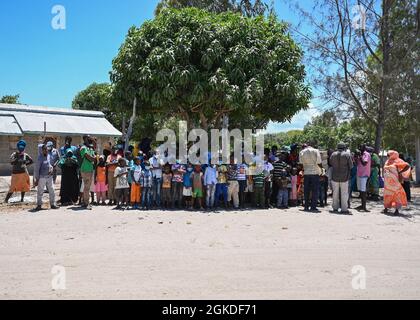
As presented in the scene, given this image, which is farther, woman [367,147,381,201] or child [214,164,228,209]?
woman [367,147,381,201]

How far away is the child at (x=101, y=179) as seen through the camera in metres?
12.0

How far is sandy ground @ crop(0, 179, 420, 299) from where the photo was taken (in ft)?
15.8

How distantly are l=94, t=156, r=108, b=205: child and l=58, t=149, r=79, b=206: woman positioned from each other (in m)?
0.62

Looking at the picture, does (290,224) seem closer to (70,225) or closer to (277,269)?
(277,269)

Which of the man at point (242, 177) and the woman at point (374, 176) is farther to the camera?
the woman at point (374, 176)

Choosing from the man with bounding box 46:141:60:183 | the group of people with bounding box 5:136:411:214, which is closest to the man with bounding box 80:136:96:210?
the group of people with bounding box 5:136:411:214

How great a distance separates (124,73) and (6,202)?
548 cm

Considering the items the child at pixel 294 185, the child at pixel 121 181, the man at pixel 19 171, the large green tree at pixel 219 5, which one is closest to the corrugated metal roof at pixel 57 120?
the large green tree at pixel 219 5

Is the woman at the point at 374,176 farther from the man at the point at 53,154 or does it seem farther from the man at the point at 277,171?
the man at the point at 53,154

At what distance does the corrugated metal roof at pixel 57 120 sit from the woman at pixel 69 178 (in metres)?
18.7

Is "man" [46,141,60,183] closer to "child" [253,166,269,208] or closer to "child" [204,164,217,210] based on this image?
"child" [204,164,217,210]

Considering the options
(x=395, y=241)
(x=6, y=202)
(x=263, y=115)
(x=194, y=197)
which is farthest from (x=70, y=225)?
(x=263, y=115)

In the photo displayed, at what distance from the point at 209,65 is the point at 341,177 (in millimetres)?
5143

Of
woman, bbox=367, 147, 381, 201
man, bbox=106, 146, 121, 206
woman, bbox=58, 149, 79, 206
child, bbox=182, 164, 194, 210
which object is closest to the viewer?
child, bbox=182, 164, 194, 210
